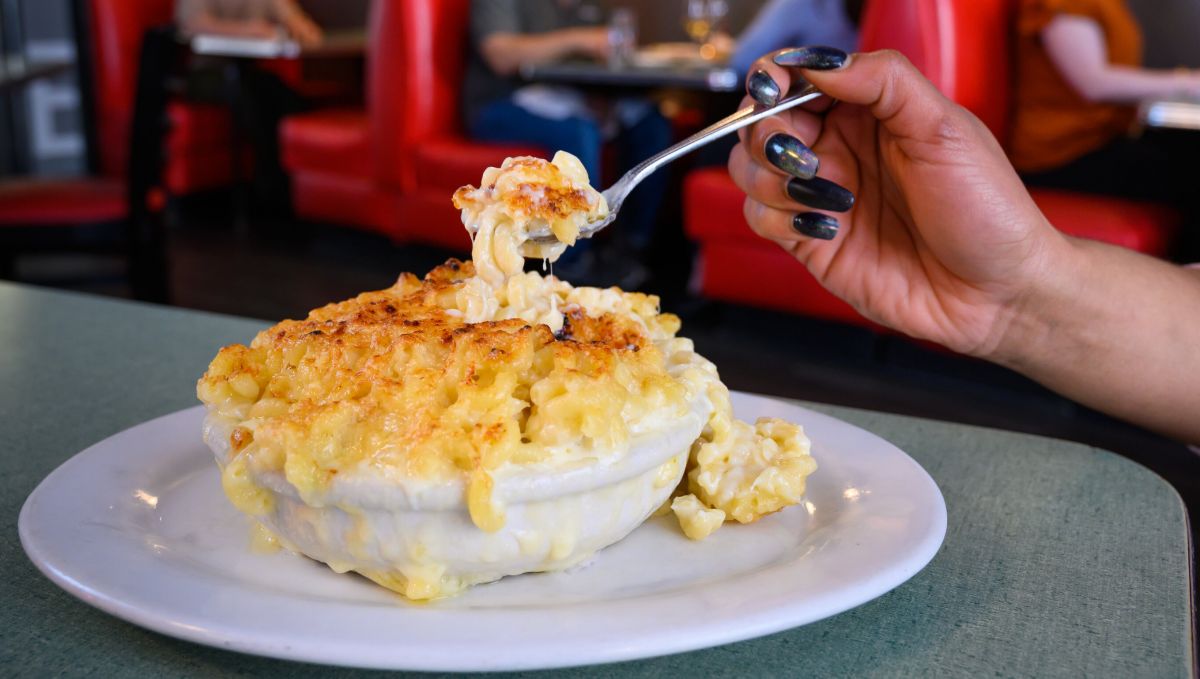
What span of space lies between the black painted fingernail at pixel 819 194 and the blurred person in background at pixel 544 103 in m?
2.96

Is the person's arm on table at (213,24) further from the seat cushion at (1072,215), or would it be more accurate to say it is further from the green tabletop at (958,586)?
the green tabletop at (958,586)

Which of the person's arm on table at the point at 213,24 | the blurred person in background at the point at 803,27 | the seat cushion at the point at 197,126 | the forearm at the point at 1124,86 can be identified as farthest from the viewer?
the seat cushion at the point at 197,126

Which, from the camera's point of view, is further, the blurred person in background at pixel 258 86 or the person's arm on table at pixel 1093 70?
the blurred person in background at pixel 258 86

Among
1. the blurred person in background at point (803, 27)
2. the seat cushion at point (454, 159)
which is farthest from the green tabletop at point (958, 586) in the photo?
the seat cushion at point (454, 159)

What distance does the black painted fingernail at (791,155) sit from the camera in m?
0.87

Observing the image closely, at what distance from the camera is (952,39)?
286cm

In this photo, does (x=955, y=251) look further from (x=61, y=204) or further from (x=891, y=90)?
(x=61, y=204)

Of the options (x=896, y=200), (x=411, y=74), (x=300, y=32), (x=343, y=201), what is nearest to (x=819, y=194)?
(x=896, y=200)

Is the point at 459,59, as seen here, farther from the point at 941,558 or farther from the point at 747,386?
the point at 941,558

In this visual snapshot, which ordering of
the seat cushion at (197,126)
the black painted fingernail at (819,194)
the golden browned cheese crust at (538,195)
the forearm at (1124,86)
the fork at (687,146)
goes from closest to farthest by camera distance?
the golden browned cheese crust at (538,195) < the fork at (687,146) < the black painted fingernail at (819,194) < the forearm at (1124,86) < the seat cushion at (197,126)

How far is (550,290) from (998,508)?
0.35 metres

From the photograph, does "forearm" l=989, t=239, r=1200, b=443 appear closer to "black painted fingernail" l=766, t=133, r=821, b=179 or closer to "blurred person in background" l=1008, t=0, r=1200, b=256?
"black painted fingernail" l=766, t=133, r=821, b=179

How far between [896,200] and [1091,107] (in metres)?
2.43

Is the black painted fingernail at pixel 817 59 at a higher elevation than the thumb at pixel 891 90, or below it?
higher
